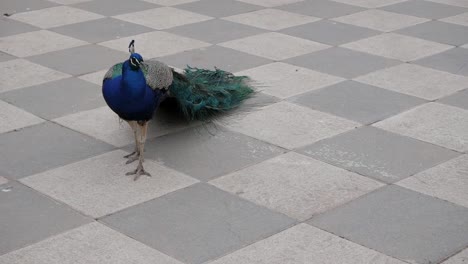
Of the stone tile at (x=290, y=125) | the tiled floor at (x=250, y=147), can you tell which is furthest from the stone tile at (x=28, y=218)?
the stone tile at (x=290, y=125)

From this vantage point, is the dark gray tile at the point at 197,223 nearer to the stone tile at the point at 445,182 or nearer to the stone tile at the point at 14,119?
the stone tile at the point at 445,182

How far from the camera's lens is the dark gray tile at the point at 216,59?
21.6ft

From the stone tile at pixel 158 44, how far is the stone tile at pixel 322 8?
149cm

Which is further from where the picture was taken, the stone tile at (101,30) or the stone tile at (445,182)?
the stone tile at (101,30)

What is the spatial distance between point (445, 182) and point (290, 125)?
44.7 inches

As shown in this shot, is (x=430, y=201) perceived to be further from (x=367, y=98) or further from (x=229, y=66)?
(x=229, y=66)

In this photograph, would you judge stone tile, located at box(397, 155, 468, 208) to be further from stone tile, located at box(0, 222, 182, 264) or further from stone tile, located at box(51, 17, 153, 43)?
stone tile, located at box(51, 17, 153, 43)

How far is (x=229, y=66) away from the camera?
21.6 feet

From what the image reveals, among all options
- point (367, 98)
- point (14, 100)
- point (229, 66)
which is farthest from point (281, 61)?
point (14, 100)

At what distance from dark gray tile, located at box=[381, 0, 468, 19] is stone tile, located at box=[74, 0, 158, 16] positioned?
2.33 m

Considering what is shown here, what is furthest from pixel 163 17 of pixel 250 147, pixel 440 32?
pixel 250 147

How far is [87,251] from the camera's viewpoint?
156 inches

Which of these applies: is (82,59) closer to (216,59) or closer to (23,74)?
(23,74)

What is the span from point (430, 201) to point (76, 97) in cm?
257
